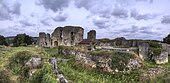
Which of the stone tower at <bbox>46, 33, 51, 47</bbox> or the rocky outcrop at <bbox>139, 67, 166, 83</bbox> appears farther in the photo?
the stone tower at <bbox>46, 33, 51, 47</bbox>

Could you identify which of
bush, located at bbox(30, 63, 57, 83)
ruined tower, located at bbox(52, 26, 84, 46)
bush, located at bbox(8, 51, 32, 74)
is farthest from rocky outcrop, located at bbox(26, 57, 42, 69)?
ruined tower, located at bbox(52, 26, 84, 46)

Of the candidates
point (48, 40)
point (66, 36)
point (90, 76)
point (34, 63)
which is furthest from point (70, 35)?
point (90, 76)

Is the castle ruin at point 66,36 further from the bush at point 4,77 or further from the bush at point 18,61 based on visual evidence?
the bush at point 4,77

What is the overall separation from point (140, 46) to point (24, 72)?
11.3m

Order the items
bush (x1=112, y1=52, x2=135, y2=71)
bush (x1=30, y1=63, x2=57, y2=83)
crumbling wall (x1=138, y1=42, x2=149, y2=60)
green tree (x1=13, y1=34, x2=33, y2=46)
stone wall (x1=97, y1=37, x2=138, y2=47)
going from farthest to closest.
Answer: green tree (x1=13, y1=34, x2=33, y2=46) → stone wall (x1=97, y1=37, x2=138, y2=47) → crumbling wall (x1=138, y1=42, x2=149, y2=60) → bush (x1=112, y1=52, x2=135, y2=71) → bush (x1=30, y1=63, x2=57, y2=83)

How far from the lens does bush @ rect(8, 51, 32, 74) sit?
22500 millimetres

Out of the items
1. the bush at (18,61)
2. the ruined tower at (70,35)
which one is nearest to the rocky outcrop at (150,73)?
the bush at (18,61)

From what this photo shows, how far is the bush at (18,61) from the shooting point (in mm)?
22500

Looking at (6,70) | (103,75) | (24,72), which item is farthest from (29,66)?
(103,75)

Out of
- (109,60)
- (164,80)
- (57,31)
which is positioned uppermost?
(57,31)

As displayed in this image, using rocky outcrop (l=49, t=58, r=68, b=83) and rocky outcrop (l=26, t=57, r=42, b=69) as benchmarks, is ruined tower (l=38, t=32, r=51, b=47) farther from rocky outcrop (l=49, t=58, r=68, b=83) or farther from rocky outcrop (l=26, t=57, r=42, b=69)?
rocky outcrop (l=49, t=58, r=68, b=83)

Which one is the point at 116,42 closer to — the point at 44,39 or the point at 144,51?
the point at 144,51

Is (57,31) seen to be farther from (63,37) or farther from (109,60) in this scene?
(109,60)

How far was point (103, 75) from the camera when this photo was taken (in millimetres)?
19000
